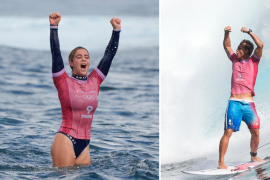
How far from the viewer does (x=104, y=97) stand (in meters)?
13.0

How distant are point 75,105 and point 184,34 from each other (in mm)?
1843

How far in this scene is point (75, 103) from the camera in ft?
16.8

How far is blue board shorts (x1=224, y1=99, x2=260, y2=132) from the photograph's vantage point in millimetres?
5113

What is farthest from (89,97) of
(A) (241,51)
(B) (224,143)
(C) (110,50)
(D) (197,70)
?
(A) (241,51)

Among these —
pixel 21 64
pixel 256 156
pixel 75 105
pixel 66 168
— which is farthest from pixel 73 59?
pixel 21 64

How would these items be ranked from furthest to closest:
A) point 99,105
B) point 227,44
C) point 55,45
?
point 99,105
point 227,44
point 55,45

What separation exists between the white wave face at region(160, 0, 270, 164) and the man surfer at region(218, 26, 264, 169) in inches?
17.0

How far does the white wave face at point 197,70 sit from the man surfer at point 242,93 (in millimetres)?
431

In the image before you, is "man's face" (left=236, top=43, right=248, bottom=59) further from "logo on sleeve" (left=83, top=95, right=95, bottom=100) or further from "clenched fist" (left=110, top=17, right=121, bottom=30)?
"logo on sleeve" (left=83, top=95, right=95, bottom=100)

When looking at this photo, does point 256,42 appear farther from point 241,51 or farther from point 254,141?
point 254,141

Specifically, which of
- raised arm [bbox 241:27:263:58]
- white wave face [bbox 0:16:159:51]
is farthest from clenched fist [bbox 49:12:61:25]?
white wave face [bbox 0:16:159:51]

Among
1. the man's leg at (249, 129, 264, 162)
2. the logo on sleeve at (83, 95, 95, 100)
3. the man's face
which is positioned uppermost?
the man's face

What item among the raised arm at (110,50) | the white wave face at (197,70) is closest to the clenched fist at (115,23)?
the raised arm at (110,50)

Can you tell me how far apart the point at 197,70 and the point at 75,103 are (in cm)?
179
